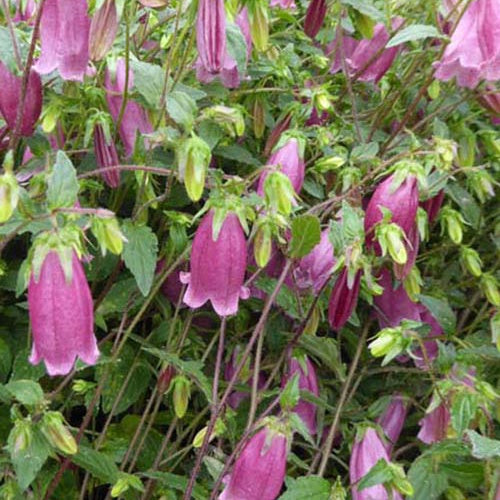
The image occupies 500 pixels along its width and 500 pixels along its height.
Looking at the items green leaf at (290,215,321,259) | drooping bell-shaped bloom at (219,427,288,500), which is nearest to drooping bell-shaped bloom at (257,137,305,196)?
green leaf at (290,215,321,259)

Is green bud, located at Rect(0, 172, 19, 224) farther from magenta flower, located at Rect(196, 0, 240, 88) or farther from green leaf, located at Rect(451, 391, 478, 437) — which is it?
green leaf, located at Rect(451, 391, 478, 437)

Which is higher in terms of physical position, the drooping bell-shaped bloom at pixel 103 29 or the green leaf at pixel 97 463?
the drooping bell-shaped bloom at pixel 103 29

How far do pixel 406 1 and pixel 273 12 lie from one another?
26 cm

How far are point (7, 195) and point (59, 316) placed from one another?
0.49 feet

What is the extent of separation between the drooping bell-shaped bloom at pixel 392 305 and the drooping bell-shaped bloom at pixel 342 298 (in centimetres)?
21

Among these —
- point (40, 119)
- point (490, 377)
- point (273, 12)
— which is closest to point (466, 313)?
point (490, 377)

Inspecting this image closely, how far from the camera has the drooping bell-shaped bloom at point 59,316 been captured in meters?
0.92

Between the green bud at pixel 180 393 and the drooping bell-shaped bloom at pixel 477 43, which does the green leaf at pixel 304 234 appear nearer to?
the green bud at pixel 180 393

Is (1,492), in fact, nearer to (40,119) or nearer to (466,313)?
(40,119)

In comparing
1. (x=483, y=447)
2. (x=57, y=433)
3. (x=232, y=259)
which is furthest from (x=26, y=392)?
(x=483, y=447)

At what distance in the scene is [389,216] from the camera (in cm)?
112

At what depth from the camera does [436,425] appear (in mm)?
1267

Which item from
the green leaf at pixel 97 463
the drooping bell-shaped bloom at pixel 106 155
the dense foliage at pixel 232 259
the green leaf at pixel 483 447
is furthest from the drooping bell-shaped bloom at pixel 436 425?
the drooping bell-shaped bloom at pixel 106 155

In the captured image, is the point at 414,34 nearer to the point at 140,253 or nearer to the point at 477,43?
the point at 477,43
